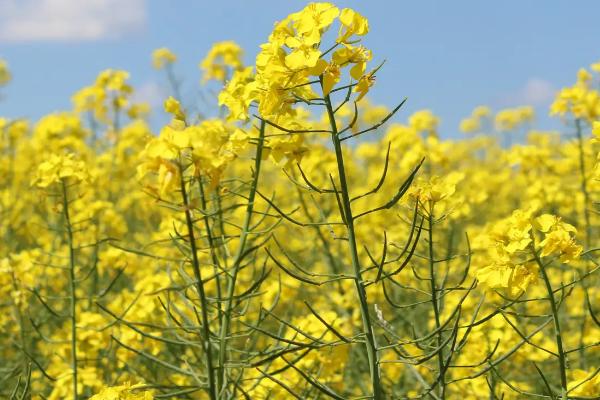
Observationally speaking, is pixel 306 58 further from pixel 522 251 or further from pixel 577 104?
pixel 577 104

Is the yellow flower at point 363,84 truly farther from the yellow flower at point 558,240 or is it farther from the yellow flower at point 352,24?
the yellow flower at point 558,240

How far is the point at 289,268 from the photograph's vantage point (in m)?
5.77

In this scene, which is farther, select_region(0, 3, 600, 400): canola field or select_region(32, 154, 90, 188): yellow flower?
select_region(32, 154, 90, 188): yellow flower

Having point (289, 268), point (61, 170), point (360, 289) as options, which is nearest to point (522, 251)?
point (360, 289)

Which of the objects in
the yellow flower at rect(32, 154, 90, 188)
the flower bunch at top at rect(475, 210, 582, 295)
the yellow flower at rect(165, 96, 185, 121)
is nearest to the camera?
the flower bunch at top at rect(475, 210, 582, 295)

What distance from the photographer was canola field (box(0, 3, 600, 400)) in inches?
74.9

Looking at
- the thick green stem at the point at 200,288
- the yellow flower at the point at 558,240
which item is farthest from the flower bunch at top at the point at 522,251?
the thick green stem at the point at 200,288

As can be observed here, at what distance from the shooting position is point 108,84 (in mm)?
7695

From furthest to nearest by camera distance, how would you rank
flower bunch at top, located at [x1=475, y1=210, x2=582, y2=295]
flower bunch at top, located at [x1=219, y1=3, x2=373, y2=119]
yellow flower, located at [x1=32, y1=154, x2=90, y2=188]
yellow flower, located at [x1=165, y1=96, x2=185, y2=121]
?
yellow flower, located at [x1=32, y1=154, x2=90, y2=188], yellow flower, located at [x1=165, y1=96, x2=185, y2=121], flower bunch at top, located at [x1=475, y1=210, x2=582, y2=295], flower bunch at top, located at [x1=219, y1=3, x2=373, y2=119]

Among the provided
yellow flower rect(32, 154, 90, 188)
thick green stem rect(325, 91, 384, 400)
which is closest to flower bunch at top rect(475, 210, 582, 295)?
thick green stem rect(325, 91, 384, 400)

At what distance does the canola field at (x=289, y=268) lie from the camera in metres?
1.90

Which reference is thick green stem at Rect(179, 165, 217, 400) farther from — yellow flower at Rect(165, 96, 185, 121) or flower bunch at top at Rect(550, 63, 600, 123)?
flower bunch at top at Rect(550, 63, 600, 123)

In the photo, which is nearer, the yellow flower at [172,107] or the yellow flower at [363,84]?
the yellow flower at [363,84]

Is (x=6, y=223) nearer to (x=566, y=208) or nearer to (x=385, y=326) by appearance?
(x=566, y=208)
